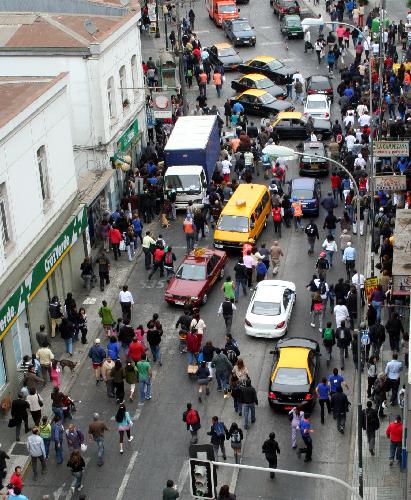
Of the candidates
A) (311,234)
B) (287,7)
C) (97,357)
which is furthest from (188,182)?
(287,7)

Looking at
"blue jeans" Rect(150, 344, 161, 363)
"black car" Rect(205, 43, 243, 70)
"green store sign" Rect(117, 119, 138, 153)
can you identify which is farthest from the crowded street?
"black car" Rect(205, 43, 243, 70)

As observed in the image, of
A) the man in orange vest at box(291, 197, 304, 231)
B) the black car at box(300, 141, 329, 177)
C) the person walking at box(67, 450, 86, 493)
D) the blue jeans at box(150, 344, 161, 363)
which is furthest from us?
the black car at box(300, 141, 329, 177)

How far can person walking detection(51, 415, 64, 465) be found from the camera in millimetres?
28141

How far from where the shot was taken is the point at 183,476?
27.8 metres

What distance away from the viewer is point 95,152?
43469 mm

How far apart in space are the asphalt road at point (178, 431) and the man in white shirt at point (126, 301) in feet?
2.23

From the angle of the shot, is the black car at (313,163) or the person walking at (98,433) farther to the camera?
the black car at (313,163)

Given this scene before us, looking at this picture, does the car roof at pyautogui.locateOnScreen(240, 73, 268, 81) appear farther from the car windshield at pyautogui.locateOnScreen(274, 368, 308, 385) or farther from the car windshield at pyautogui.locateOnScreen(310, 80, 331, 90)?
the car windshield at pyautogui.locateOnScreen(274, 368, 308, 385)

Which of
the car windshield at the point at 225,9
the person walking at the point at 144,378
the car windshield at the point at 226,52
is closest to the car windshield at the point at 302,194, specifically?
the person walking at the point at 144,378

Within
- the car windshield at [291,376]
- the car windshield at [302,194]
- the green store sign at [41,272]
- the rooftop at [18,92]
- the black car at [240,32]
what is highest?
the rooftop at [18,92]

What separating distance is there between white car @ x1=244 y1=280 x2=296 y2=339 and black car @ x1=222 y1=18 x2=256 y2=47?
3436cm

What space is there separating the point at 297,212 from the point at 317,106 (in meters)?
12.8

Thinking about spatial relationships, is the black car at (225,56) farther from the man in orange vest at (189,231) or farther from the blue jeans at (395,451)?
the blue jeans at (395,451)

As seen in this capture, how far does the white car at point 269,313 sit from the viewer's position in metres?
34.2
